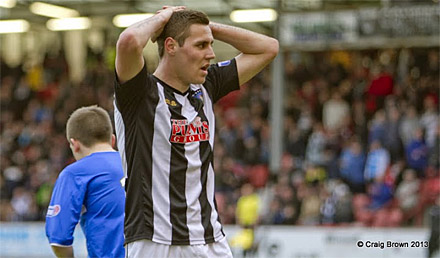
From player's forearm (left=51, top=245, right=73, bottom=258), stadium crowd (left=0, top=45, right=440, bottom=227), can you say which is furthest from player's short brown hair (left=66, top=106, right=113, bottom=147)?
stadium crowd (left=0, top=45, right=440, bottom=227)

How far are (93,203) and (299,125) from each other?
44.1ft

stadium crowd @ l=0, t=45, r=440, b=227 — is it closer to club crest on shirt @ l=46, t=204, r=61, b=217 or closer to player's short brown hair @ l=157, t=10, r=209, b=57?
club crest on shirt @ l=46, t=204, r=61, b=217

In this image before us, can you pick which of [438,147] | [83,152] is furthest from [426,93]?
[83,152]

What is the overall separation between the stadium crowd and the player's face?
37.9 ft

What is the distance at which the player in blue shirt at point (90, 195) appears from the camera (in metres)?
5.60

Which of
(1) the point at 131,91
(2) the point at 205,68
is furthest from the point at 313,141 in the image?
(1) the point at 131,91

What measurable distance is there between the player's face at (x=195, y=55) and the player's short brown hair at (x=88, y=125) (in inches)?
50.4

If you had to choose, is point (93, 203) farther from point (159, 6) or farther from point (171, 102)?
point (159, 6)

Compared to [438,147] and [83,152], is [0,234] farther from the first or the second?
[83,152]

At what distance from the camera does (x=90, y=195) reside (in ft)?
18.7

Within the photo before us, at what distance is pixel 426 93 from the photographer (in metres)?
17.8

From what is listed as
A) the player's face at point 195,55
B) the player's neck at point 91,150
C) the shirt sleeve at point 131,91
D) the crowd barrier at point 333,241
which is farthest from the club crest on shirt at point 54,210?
the crowd barrier at point 333,241

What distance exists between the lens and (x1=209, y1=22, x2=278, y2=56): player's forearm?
507 cm

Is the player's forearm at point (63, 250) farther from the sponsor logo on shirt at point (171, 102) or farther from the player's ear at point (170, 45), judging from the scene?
the player's ear at point (170, 45)
